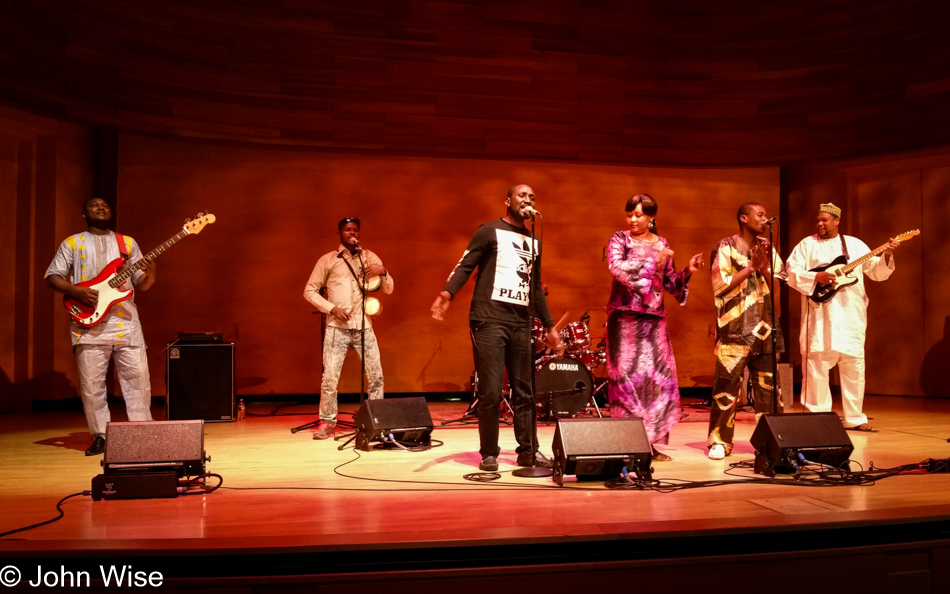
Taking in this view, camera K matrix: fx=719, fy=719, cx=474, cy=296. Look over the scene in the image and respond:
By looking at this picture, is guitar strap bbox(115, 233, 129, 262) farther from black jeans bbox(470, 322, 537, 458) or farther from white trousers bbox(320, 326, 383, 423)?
black jeans bbox(470, 322, 537, 458)

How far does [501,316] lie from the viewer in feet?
15.0

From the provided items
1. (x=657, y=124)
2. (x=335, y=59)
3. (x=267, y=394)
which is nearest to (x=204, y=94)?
(x=335, y=59)

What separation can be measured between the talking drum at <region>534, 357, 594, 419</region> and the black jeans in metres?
2.11

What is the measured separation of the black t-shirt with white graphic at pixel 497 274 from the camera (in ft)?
15.0

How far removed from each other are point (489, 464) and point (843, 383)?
13.1 ft

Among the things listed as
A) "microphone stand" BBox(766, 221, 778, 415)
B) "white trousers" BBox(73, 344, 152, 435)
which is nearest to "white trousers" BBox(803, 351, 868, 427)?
"microphone stand" BBox(766, 221, 778, 415)

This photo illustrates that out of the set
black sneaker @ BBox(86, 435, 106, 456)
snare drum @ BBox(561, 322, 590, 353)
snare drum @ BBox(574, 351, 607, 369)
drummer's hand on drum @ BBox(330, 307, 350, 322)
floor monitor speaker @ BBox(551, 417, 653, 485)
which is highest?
drummer's hand on drum @ BBox(330, 307, 350, 322)

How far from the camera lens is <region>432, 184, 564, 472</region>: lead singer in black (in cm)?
455

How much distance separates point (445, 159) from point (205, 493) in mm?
6217

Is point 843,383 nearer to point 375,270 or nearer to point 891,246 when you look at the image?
point 891,246

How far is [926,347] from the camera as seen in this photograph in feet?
30.2

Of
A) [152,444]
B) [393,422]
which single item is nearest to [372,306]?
[393,422]

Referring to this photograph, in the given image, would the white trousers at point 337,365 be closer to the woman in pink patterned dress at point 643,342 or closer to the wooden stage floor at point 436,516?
the wooden stage floor at point 436,516

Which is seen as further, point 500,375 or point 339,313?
point 339,313
